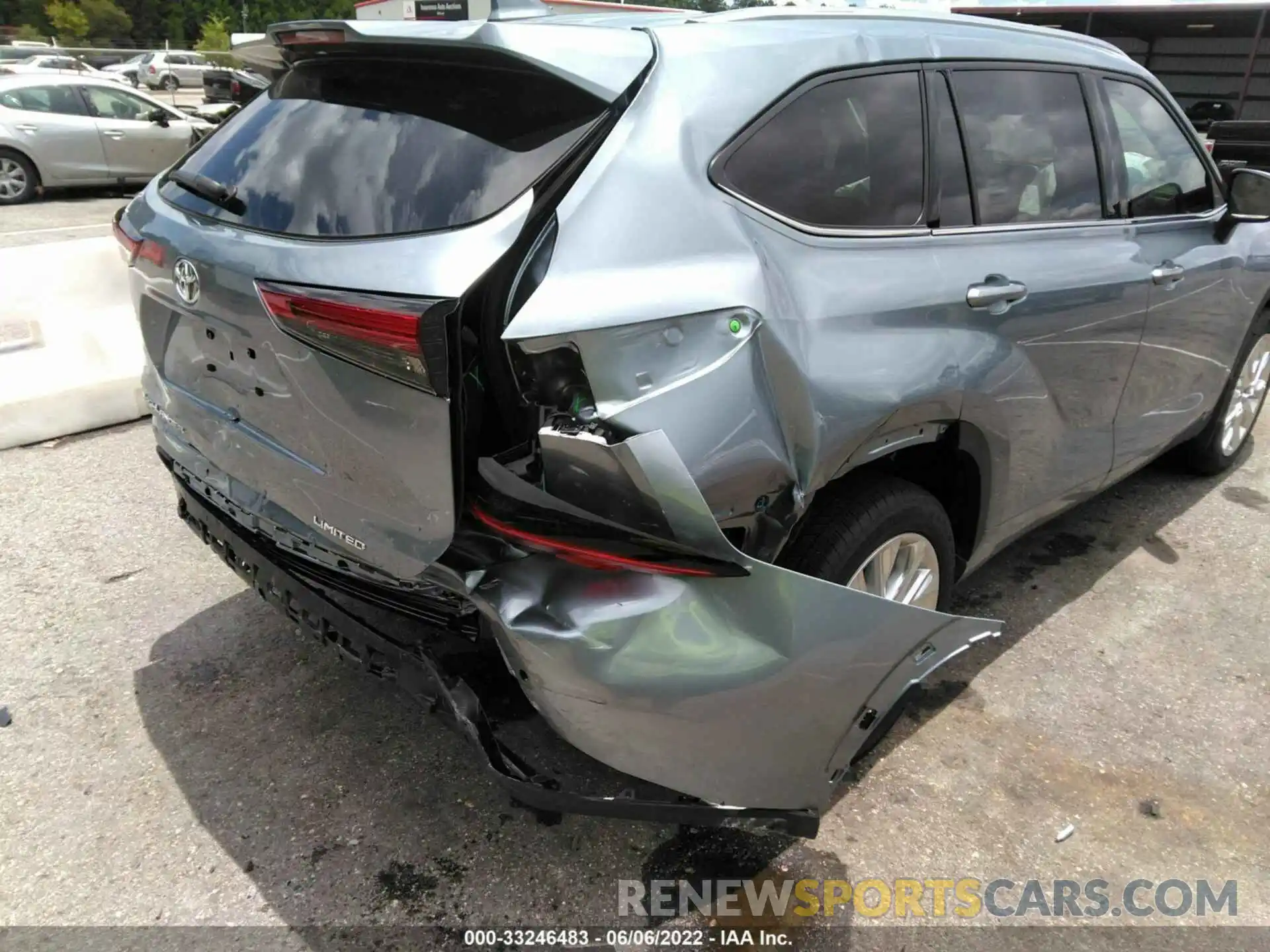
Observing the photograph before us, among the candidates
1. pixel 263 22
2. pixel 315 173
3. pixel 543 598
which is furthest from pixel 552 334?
pixel 263 22

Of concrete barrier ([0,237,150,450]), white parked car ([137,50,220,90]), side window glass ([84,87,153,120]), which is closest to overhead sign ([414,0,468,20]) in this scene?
side window glass ([84,87,153,120])

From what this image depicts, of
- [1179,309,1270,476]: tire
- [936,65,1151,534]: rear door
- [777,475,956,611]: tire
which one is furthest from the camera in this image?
[1179,309,1270,476]: tire

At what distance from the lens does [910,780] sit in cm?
275

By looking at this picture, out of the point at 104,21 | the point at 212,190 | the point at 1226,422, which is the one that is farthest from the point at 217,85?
the point at 104,21

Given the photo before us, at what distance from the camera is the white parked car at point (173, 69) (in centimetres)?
3772

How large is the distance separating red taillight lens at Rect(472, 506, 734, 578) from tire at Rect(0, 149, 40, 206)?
46.1 feet

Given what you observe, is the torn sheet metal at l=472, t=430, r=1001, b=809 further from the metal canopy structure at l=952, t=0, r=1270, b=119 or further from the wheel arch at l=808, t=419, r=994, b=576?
the metal canopy structure at l=952, t=0, r=1270, b=119

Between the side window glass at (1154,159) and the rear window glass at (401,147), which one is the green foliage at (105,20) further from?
the side window glass at (1154,159)

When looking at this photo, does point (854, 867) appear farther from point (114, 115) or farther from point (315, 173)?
point (114, 115)

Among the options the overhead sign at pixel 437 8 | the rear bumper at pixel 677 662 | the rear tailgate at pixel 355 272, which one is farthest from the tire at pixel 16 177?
the rear bumper at pixel 677 662

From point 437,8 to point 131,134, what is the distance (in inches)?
211

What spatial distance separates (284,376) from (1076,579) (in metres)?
3.16

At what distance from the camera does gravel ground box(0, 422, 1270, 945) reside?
2375 mm

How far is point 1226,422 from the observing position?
181 inches
